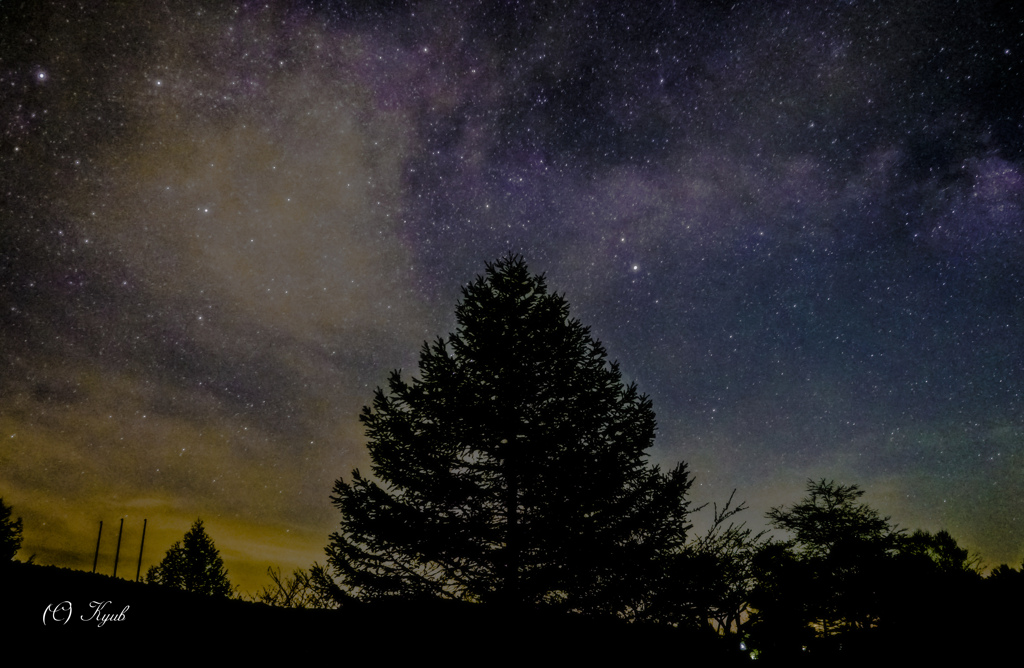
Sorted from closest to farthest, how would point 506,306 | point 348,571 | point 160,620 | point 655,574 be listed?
point 160,620 → point 655,574 → point 348,571 → point 506,306

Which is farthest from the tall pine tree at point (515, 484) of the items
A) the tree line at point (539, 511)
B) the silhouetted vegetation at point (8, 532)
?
the silhouetted vegetation at point (8, 532)

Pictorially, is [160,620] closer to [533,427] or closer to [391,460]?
[391,460]

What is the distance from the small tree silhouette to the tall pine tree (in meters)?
44.9

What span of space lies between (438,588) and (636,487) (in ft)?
15.0

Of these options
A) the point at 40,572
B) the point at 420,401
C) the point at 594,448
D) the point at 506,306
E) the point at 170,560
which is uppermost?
the point at 506,306

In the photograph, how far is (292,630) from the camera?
673 cm

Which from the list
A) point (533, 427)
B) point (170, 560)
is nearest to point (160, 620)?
point (533, 427)

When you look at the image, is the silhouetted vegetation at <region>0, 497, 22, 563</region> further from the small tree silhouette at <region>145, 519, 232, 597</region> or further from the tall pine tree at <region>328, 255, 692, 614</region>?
the tall pine tree at <region>328, 255, 692, 614</region>

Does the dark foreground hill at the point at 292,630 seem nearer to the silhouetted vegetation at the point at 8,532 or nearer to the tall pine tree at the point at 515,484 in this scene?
the tall pine tree at the point at 515,484

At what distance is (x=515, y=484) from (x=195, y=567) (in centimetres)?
4967

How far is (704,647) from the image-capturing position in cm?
777

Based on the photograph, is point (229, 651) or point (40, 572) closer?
→ point (229, 651)

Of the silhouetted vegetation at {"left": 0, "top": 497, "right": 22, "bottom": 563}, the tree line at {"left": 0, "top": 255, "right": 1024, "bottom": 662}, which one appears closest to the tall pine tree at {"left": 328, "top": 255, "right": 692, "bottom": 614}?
the tree line at {"left": 0, "top": 255, "right": 1024, "bottom": 662}

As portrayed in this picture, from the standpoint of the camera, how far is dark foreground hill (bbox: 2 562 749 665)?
19.2 feet
